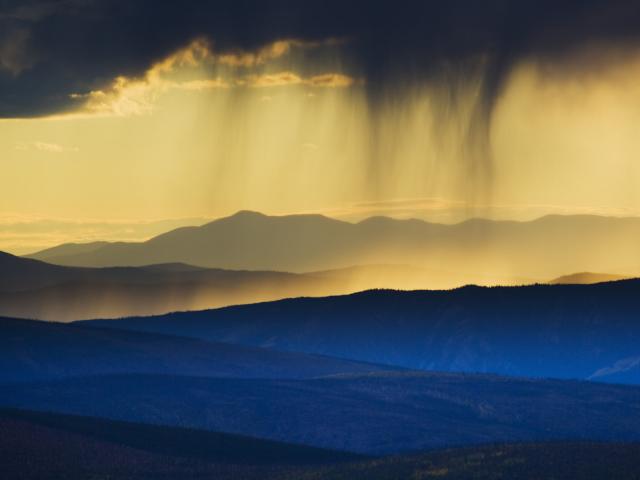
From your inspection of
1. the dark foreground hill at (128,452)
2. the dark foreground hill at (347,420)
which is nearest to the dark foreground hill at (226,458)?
the dark foreground hill at (128,452)

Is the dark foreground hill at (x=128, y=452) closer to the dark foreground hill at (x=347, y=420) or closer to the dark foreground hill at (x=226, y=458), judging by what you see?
the dark foreground hill at (x=226, y=458)

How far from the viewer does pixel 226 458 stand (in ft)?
493

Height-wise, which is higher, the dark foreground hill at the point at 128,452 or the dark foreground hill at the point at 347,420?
the dark foreground hill at the point at 347,420

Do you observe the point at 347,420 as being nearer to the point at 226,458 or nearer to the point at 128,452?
the point at 226,458

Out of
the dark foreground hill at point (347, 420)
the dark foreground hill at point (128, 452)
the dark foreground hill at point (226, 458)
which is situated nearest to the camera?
the dark foreground hill at point (226, 458)

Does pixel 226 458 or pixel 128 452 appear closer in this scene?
pixel 128 452

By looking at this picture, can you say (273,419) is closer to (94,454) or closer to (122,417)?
(122,417)

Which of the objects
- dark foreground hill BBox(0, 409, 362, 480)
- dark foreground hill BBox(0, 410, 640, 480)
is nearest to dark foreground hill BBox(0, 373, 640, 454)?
dark foreground hill BBox(0, 409, 362, 480)

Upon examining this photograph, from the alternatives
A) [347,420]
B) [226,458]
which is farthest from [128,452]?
[347,420]

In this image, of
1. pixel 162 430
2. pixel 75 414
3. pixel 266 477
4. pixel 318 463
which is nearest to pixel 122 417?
pixel 75 414

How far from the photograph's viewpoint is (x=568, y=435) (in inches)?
7121

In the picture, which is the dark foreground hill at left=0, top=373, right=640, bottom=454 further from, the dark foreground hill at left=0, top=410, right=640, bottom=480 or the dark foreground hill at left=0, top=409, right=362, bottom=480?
the dark foreground hill at left=0, top=410, right=640, bottom=480

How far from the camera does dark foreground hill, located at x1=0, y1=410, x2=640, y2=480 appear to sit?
415 feet

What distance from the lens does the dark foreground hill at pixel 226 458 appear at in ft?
415
